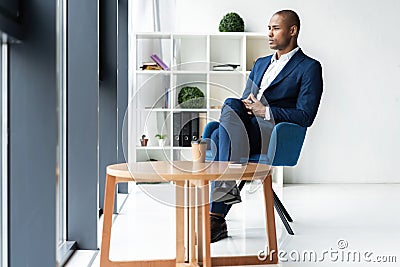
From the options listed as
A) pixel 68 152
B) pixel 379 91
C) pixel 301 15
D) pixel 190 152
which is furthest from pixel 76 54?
pixel 379 91

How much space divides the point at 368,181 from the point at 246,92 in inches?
114

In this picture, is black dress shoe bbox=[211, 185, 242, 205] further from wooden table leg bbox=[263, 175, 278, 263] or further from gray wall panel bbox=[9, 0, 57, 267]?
gray wall panel bbox=[9, 0, 57, 267]

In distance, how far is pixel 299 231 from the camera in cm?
326

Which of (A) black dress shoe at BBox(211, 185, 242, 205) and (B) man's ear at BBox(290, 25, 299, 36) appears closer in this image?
(A) black dress shoe at BBox(211, 185, 242, 205)

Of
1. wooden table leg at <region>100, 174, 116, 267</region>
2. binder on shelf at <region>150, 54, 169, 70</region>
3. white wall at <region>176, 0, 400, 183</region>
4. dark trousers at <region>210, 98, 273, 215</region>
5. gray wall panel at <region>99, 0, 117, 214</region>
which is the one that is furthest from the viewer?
white wall at <region>176, 0, 400, 183</region>

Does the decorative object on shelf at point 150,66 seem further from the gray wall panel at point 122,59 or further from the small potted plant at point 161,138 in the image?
the small potted plant at point 161,138

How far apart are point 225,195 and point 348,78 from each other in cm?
336

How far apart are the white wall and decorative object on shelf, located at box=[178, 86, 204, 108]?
3.19 m

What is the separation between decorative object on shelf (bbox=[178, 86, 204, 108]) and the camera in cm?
253

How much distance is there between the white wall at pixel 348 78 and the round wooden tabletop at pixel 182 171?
3451mm

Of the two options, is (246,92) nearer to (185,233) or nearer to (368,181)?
(185,233)

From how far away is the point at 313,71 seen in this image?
3336 mm

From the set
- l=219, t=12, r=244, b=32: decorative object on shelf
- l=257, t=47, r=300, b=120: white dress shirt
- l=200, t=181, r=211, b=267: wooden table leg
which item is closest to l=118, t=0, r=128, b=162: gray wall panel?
l=219, t=12, r=244, b=32: decorative object on shelf

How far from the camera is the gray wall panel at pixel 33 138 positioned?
5.50ft
